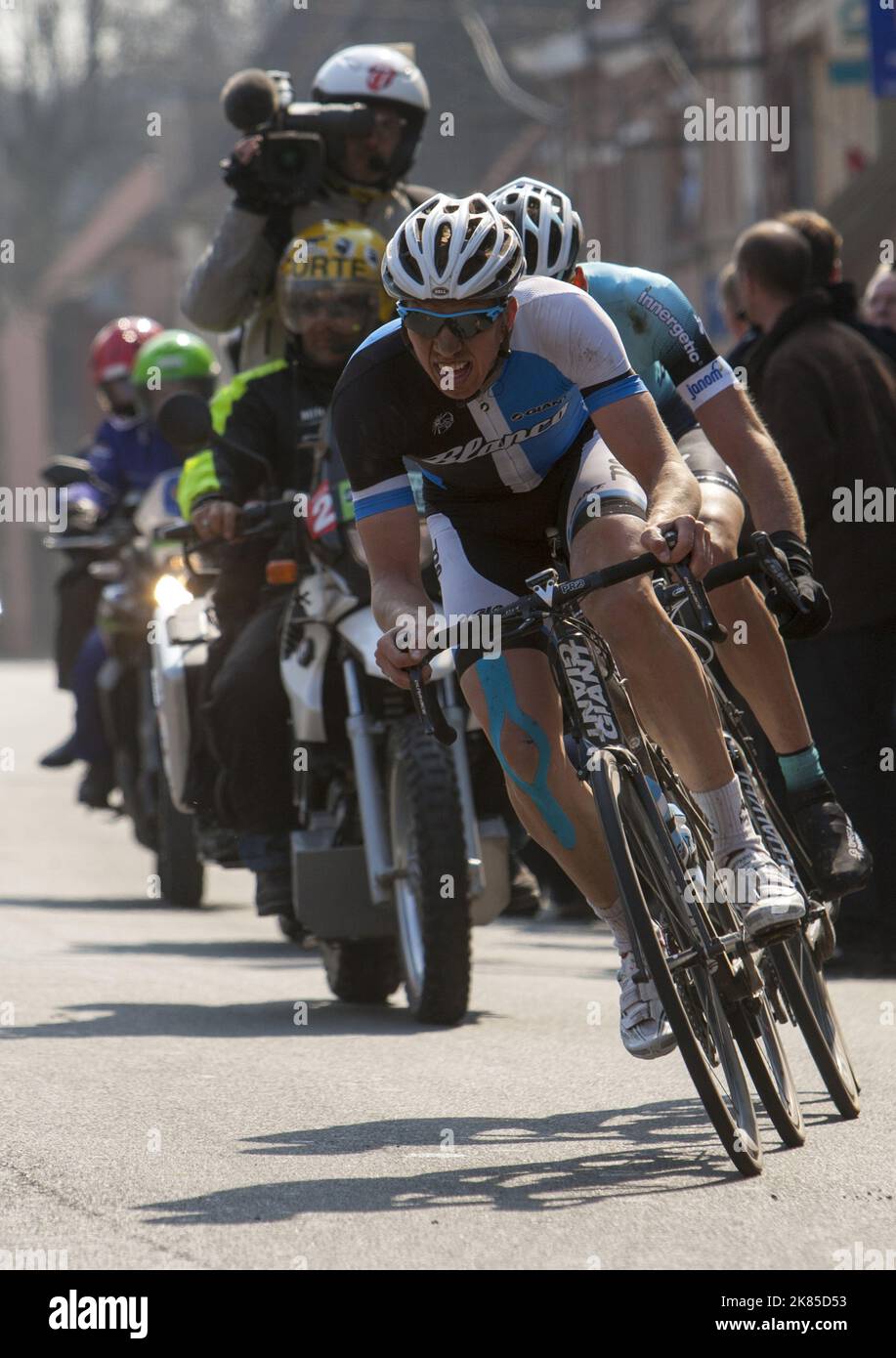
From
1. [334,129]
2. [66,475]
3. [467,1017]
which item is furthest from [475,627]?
[66,475]

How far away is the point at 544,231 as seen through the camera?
638 centimetres

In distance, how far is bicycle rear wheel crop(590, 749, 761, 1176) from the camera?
4.90 m

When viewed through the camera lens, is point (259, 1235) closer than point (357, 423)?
Yes

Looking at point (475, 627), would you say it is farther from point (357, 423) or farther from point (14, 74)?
point (14, 74)

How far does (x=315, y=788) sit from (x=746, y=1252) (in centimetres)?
392

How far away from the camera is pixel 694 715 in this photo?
17.9 ft

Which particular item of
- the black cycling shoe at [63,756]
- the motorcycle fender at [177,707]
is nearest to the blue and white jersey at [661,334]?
the motorcycle fender at [177,707]

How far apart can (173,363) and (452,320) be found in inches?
286

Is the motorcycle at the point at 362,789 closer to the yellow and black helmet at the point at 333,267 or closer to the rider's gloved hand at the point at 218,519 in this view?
the rider's gloved hand at the point at 218,519

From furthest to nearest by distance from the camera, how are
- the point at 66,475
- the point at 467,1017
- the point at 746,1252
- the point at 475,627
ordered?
1. the point at 66,475
2. the point at 467,1017
3. the point at 475,627
4. the point at 746,1252

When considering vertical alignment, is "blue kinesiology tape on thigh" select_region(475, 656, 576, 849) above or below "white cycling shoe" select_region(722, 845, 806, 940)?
above

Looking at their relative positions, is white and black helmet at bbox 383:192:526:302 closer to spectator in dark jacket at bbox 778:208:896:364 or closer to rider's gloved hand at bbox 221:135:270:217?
rider's gloved hand at bbox 221:135:270:217

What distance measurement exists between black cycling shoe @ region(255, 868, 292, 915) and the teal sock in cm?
227

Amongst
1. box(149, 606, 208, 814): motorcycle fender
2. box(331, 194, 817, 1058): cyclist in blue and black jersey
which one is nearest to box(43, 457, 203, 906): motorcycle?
box(149, 606, 208, 814): motorcycle fender
